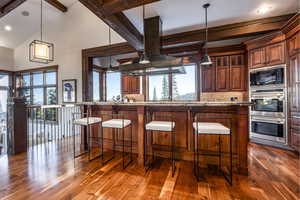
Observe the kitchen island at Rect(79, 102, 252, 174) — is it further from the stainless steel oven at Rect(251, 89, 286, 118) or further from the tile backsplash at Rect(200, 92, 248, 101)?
the tile backsplash at Rect(200, 92, 248, 101)

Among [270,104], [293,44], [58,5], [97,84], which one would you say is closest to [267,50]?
[293,44]

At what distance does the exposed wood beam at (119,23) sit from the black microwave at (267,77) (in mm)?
3150

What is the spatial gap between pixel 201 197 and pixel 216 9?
10.3 feet

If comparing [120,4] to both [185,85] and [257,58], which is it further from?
[257,58]

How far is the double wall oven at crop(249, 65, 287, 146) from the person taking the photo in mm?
3277

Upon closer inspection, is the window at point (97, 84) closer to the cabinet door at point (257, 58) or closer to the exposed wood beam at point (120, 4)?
the exposed wood beam at point (120, 4)

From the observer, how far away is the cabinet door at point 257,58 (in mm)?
3641

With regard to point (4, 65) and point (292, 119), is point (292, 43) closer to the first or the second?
point (292, 119)

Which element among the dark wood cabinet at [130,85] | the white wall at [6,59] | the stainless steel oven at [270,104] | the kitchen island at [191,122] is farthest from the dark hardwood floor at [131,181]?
the white wall at [6,59]

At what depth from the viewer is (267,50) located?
11.6 ft

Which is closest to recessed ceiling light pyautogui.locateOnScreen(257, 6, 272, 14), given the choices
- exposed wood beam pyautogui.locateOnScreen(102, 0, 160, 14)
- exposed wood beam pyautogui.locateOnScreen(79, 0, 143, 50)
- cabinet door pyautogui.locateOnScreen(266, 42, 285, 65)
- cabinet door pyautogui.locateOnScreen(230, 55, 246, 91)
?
cabinet door pyautogui.locateOnScreen(266, 42, 285, 65)

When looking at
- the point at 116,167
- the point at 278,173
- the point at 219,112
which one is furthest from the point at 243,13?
the point at 116,167

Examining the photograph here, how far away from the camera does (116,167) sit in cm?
240

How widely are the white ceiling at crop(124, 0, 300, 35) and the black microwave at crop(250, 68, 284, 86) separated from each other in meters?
1.26
